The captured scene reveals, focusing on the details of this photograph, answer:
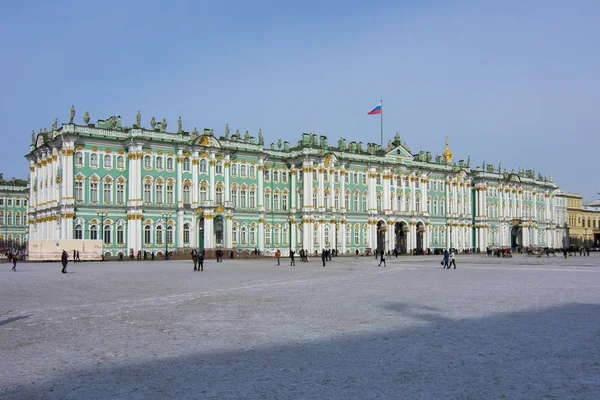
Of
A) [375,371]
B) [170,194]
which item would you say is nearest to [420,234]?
[170,194]

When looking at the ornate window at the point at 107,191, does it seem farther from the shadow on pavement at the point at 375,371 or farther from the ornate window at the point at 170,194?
the shadow on pavement at the point at 375,371

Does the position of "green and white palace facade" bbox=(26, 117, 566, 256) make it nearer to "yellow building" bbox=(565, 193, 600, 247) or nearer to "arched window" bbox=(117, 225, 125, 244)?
"arched window" bbox=(117, 225, 125, 244)

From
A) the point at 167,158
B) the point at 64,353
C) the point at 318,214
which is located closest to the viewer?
the point at 64,353

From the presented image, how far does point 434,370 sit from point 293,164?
77778 mm

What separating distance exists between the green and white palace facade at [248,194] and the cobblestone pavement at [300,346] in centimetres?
4612

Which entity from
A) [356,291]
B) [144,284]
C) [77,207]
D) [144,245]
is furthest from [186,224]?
[356,291]

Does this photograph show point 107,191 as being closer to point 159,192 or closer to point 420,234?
point 159,192

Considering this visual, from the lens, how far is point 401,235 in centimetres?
10131

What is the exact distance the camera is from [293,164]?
291 ft

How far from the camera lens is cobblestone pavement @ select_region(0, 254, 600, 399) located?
1020 cm

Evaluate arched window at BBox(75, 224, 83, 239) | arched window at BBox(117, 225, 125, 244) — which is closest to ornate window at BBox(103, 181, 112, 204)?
arched window at BBox(117, 225, 125, 244)

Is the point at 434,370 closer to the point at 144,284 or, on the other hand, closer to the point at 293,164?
the point at 144,284

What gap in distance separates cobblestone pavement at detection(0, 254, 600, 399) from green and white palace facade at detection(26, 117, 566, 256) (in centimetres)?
4612

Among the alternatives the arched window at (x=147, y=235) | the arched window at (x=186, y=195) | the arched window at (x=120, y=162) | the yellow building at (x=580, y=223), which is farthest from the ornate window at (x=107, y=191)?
the yellow building at (x=580, y=223)
